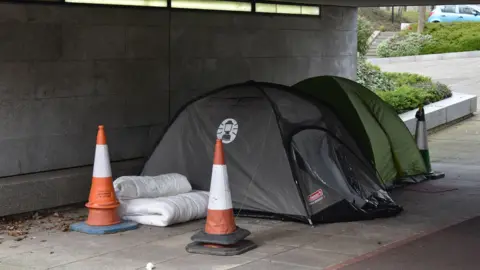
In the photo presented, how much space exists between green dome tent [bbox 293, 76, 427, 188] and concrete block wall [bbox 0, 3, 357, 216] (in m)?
1.38

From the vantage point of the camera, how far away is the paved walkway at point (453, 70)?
78.9ft

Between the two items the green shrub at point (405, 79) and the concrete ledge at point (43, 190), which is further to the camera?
the green shrub at point (405, 79)

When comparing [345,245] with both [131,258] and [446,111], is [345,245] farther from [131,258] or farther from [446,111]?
[446,111]

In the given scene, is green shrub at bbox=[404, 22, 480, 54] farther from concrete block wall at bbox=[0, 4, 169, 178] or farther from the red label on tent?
the red label on tent

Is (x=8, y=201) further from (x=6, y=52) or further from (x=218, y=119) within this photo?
(x=218, y=119)

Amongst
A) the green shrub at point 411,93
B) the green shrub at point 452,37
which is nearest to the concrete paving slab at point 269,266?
the green shrub at point 411,93

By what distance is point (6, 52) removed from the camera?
9375 millimetres

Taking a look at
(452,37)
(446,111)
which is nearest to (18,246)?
(446,111)

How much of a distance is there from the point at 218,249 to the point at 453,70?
21.3 m

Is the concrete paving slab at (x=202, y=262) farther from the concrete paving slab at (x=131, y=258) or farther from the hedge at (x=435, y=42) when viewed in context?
the hedge at (x=435, y=42)

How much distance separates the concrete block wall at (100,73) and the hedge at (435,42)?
Result: 1950cm

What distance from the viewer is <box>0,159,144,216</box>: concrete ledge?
30.2 feet

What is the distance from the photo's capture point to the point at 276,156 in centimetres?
955

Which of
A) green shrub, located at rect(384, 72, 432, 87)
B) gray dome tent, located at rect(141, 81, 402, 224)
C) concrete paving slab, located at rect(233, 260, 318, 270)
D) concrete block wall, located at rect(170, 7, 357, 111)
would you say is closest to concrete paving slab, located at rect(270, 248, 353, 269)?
concrete paving slab, located at rect(233, 260, 318, 270)
